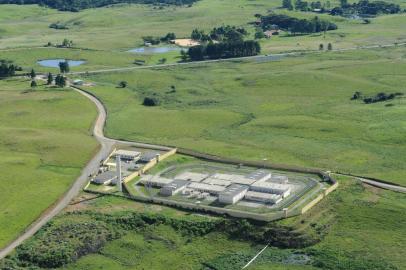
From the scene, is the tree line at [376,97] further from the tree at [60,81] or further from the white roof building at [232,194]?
the tree at [60,81]

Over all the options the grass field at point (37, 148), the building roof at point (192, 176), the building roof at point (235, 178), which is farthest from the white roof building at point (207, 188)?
the grass field at point (37, 148)

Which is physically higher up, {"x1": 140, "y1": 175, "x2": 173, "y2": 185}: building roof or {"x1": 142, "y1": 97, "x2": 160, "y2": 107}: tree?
{"x1": 142, "y1": 97, "x2": 160, "y2": 107}: tree

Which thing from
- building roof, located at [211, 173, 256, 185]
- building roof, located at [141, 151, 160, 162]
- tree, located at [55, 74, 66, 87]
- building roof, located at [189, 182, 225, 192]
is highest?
tree, located at [55, 74, 66, 87]

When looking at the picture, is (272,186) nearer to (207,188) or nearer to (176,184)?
(207,188)

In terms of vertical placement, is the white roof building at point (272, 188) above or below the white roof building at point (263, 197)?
above

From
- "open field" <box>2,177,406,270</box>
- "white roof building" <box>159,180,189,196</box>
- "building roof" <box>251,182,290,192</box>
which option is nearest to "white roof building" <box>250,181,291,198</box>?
"building roof" <box>251,182,290,192</box>

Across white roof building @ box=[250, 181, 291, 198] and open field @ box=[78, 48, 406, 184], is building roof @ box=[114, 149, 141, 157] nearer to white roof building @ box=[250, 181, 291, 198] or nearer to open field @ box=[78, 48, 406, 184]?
open field @ box=[78, 48, 406, 184]

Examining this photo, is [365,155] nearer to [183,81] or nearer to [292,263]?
[292,263]
